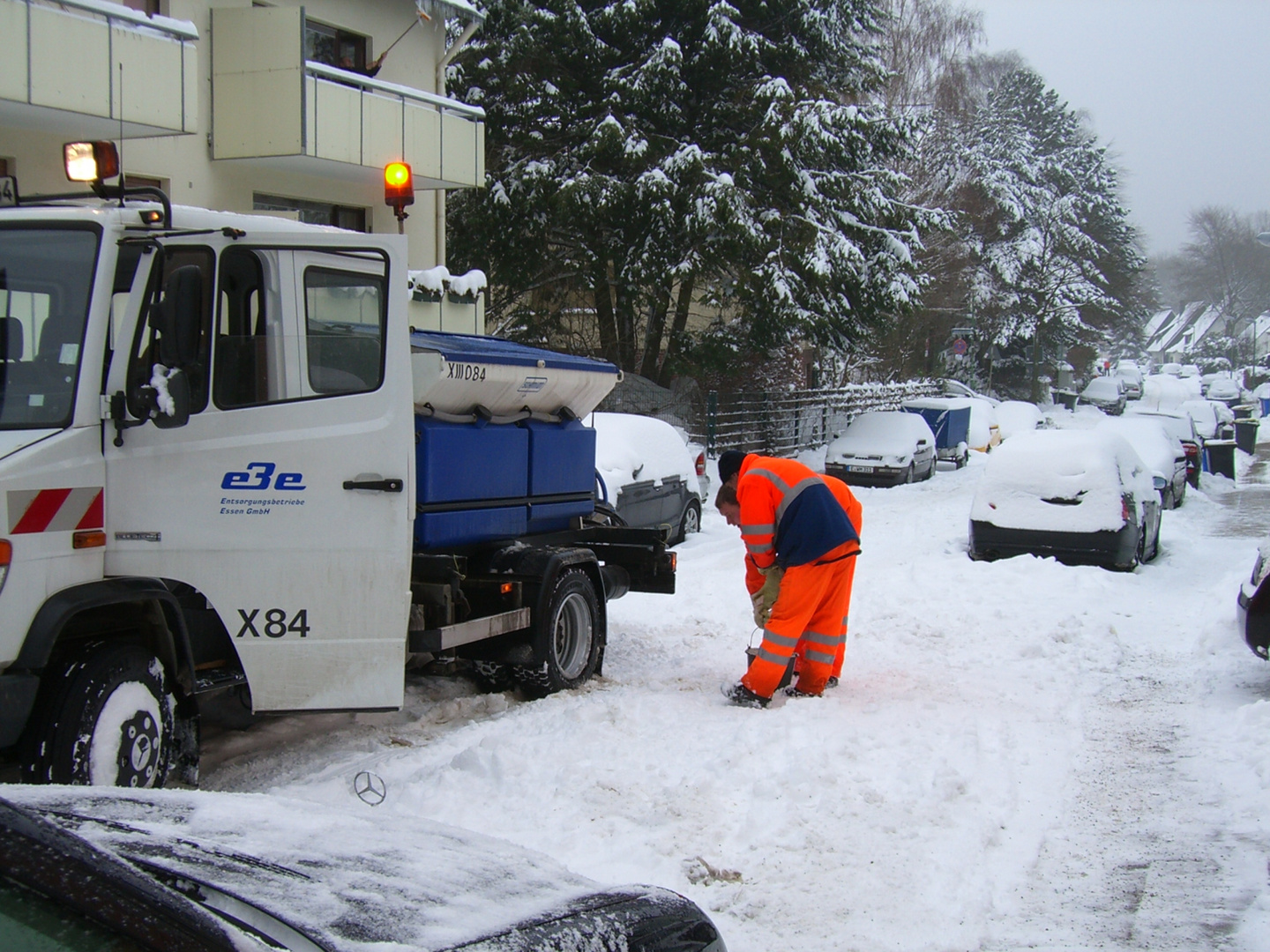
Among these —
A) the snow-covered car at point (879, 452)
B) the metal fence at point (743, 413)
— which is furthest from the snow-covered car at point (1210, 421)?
the snow-covered car at point (879, 452)

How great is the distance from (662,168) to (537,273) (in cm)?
412

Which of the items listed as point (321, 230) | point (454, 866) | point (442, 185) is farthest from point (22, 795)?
point (442, 185)

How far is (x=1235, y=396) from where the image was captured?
57.3 metres

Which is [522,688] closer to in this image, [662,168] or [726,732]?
[726,732]

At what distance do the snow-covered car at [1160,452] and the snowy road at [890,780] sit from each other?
925cm

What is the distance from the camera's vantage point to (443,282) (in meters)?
14.7

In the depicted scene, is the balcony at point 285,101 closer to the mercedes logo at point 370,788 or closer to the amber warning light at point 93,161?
the amber warning light at point 93,161

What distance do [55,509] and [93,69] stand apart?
10381 millimetres

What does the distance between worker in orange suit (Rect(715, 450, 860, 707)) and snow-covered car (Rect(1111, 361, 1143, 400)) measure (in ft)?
194

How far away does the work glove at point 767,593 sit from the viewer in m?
7.36

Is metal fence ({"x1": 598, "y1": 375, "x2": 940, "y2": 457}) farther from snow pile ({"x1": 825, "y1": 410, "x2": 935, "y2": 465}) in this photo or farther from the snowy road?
the snowy road

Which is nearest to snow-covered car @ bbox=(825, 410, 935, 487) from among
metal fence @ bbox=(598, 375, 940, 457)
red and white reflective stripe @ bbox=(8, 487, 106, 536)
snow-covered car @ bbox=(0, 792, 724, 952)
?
metal fence @ bbox=(598, 375, 940, 457)

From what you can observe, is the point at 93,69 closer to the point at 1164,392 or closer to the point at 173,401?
the point at 173,401

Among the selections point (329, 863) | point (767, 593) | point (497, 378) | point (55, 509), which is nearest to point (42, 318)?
point (55, 509)
